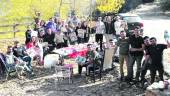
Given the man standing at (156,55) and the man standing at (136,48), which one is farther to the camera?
the man standing at (136,48)

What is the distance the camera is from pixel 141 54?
16531 millimetres

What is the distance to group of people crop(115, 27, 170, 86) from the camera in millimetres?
15477

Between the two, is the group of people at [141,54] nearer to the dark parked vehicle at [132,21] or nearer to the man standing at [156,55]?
the man standing at [156,55]

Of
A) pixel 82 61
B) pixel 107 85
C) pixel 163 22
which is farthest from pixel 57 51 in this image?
pixel 163 22

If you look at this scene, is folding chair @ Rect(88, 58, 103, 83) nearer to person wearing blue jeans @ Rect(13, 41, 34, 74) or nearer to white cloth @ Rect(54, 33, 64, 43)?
person wearing blue jeans @ Rect(13, 41, 34, 74)

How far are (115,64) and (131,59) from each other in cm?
279

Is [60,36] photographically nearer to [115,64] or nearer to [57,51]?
[57,51]

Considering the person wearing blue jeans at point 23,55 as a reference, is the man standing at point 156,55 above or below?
above

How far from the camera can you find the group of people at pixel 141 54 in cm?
1548

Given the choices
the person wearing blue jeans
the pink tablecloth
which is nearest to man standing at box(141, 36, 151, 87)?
the pink tablecloth

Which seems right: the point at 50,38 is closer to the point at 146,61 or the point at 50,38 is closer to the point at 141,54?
the point at 141,54

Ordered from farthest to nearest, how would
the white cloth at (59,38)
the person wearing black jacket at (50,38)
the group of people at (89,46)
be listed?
the white cloth at (59,38) < the person wearing black jacket at (50,38) < the group of people at (89,46)

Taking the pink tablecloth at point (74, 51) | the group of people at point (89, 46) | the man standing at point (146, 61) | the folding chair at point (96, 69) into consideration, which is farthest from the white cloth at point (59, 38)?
the man standing at point (146, 61)

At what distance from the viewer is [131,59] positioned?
1673 centimetres
